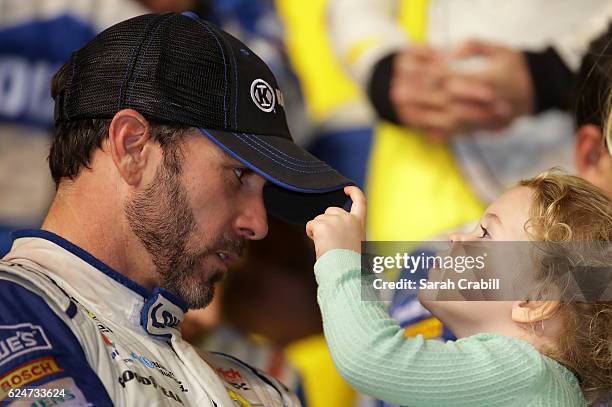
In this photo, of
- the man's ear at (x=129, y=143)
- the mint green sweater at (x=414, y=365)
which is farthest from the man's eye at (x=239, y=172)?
the mint green sweater at (x=414, y=365)

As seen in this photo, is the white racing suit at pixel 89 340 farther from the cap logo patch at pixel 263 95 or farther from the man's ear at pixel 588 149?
the man's ear at pixel 588 149

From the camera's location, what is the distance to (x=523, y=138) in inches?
97.9

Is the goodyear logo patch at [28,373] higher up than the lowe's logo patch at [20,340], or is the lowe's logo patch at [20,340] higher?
the lowe's logo patch at [20,340]

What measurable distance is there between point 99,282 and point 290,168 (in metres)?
0.30

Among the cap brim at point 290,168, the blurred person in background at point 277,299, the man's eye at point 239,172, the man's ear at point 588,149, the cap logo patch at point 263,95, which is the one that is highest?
the cap logo patch at point 263,95

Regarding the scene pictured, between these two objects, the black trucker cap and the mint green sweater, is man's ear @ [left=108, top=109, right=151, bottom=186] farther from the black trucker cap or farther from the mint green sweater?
the mint green sweater

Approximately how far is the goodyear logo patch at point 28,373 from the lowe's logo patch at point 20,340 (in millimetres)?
15

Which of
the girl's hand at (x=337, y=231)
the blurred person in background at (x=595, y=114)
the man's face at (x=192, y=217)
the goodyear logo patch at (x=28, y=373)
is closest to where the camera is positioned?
the goodyear logo patch at (x=28, y=373)

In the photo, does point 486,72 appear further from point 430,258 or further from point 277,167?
point 277,167

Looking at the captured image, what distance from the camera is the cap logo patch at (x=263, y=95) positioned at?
4.76 ft

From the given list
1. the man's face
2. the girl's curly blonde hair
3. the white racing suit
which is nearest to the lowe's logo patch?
the white racing suit

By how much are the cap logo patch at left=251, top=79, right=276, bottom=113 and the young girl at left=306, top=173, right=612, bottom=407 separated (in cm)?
17

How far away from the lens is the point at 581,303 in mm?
1326

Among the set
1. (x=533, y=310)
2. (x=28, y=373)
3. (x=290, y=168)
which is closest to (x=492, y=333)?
(x=533, y=310)
